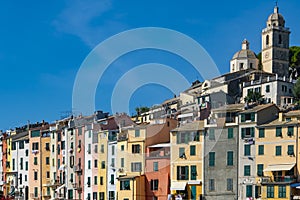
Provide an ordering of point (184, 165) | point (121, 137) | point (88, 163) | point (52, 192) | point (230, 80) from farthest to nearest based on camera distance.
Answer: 1. point (230, 80)
2. point (52, 192)
3. point (88, 163)
4. point (121, 137)
5. point (184, 165)

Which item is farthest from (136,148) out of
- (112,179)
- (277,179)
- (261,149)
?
(277,179)

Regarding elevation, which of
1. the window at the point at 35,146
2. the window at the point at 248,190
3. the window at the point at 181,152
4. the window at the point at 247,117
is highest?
the window at the point at 247,117

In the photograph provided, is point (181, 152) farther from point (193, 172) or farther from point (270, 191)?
point (270, 191)

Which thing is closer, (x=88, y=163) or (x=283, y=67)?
(x=88, y=163)

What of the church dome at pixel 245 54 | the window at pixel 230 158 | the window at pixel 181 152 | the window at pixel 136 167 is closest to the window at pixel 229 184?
the window at pixel 230 158

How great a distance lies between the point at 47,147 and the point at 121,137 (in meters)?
16.8

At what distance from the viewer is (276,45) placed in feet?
313

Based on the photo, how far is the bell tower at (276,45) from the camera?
307 ft

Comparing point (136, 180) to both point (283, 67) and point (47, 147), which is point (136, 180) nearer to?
point (47, 147)

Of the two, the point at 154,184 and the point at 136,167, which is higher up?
the point at 136,167

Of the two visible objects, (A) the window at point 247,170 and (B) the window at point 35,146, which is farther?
(B) the window at point 35,146

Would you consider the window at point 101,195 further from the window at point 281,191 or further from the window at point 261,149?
the window at point 281,191

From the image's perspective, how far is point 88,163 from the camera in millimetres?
63969

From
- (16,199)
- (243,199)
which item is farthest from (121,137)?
(16,199)
